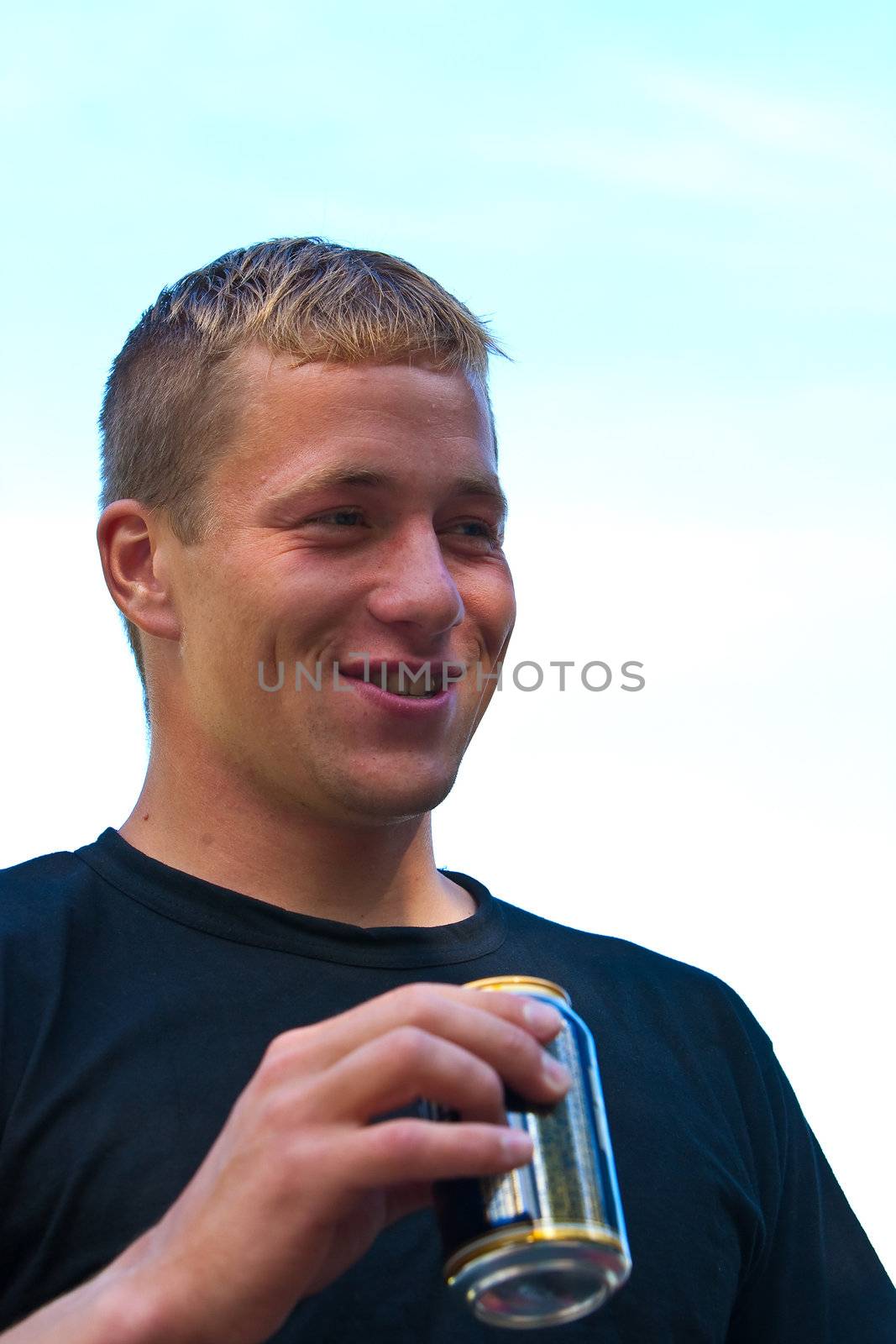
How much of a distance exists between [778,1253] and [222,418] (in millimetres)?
1788

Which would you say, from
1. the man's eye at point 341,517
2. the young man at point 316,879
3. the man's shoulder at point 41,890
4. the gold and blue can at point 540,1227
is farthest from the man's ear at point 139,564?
the gold and blue can at point 540,1227

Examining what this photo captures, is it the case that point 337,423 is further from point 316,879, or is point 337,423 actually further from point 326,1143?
point 326,1143

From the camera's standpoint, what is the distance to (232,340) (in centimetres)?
278

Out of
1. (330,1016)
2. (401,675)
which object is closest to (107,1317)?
(330,1016)

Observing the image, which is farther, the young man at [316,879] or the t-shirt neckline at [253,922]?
the t-shirt neckline at [253,922]

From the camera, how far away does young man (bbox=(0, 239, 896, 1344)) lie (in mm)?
2170

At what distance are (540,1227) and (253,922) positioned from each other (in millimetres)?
1062

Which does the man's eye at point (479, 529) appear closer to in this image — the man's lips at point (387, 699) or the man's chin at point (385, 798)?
the man's lips at point (387, 699)

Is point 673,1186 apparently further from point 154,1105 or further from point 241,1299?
point 241,1299

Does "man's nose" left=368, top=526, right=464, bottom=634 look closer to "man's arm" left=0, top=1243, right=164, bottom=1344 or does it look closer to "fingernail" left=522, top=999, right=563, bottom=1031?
"fingernail" left=522, top=999, right=563, bottom=1031

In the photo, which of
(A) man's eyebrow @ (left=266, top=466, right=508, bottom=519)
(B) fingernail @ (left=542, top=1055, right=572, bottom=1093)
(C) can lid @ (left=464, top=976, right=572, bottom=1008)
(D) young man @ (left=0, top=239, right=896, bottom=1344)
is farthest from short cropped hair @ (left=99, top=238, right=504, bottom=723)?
(B) fingernail @ (left=542, top=1055, right=572, bottom=1093)

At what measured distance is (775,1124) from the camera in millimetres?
2807

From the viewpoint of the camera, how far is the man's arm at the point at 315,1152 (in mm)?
1510

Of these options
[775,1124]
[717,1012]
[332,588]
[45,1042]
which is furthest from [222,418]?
[775,1124]
